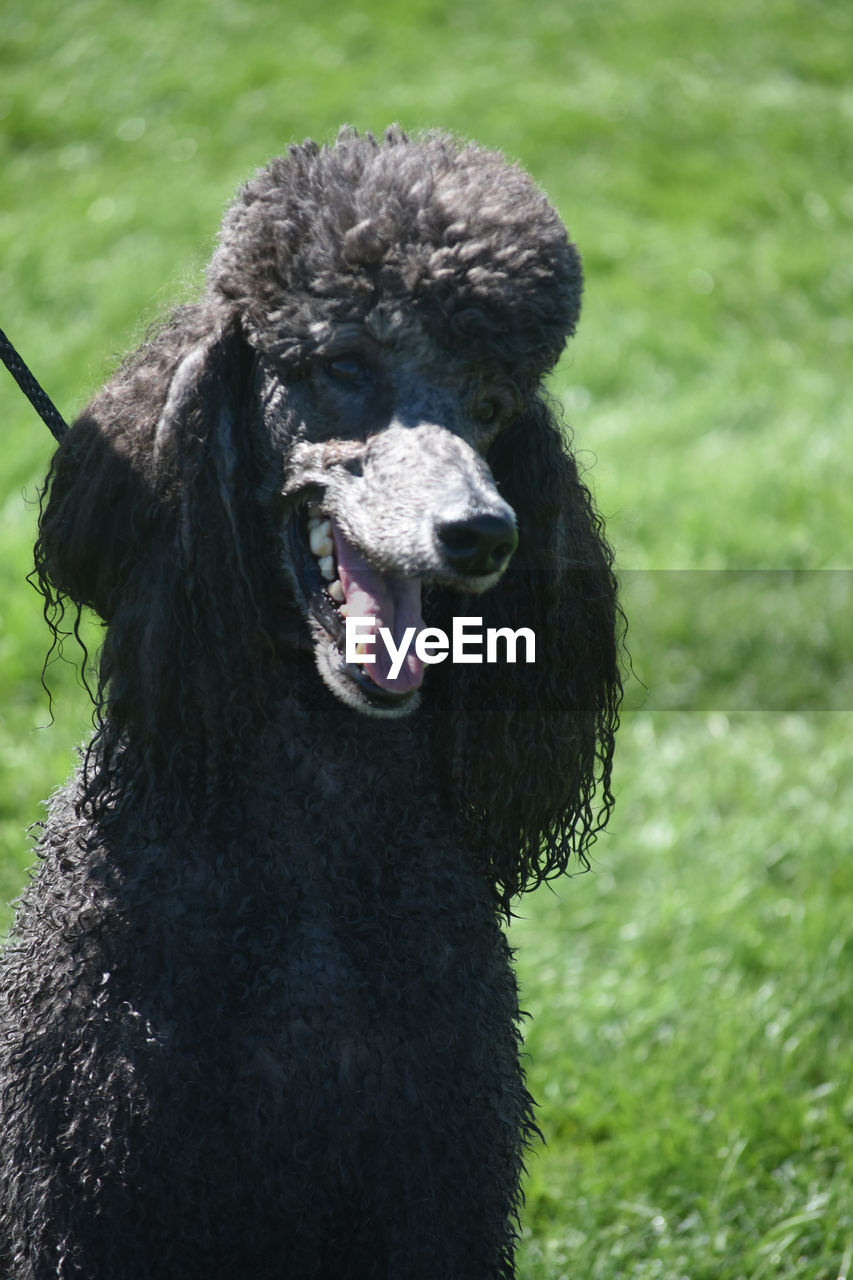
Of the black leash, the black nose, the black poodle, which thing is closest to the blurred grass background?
the black leash

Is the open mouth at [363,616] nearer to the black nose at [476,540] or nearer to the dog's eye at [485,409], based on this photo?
the black nose at [476,540]

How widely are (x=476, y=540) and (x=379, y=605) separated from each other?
23 centimetres

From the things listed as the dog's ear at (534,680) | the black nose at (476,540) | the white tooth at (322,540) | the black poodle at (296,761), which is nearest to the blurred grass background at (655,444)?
the black poodle at (296,761)

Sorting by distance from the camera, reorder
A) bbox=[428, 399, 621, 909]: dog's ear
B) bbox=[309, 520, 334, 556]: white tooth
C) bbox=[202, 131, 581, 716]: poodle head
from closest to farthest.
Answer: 1. bbox=[202, 131, 581, 716]: poodle head
2. bbox=[309, 520, 334, 556]: white tooth
3. bbox=[428, 399, 621, 909]: dog's ear

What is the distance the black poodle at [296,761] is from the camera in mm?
2010

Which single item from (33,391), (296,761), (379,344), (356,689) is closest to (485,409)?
(379,344)

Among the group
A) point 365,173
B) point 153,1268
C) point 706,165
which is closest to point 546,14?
point 706,165

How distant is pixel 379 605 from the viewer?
200 centimetres

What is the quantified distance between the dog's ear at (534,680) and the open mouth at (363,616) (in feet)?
0.86

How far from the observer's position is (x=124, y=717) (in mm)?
2158

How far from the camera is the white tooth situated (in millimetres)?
2059

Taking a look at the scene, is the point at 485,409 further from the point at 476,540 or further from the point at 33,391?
the point at 33,391

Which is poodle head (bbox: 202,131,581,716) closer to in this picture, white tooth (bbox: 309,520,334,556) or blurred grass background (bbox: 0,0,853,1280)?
white tooth (bbox: 309,520,334,556)

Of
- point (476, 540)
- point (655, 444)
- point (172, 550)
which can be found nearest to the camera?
point (476, 540)
